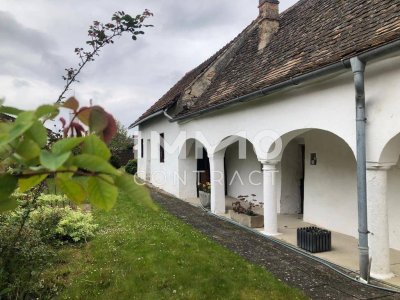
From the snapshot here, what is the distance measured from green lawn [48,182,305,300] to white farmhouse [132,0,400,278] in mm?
1768

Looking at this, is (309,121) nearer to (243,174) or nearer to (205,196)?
(205,196)

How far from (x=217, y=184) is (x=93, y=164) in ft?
34.0

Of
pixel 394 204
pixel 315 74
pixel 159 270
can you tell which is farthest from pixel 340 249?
pixel 159 270

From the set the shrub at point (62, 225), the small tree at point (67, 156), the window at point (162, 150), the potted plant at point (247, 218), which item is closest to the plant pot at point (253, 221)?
the potted plant at point (247, 218)

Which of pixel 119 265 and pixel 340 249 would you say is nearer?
pixel 119 265

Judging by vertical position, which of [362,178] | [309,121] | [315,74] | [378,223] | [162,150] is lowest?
[378,223]

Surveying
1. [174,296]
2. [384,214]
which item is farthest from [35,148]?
[384,214]

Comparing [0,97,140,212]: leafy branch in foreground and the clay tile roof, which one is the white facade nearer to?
the clay tile roof

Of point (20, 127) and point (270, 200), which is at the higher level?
point (20, 127)

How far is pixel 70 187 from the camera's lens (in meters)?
0.78

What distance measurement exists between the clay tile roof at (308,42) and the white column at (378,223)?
1897 mm

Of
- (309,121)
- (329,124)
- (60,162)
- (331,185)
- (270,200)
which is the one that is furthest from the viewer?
(331,185)

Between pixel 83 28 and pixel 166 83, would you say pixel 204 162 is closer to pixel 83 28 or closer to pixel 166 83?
pixel 166 83

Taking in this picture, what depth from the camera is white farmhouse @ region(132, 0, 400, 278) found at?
539cm
